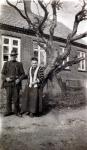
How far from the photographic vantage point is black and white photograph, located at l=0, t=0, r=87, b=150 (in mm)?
1387

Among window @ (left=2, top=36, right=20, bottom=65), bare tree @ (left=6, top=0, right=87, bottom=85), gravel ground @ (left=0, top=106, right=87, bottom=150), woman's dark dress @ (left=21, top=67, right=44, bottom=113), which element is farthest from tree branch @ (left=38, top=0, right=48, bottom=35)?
gravel ground @ (left=0, top=106, right=87, bottom=150)

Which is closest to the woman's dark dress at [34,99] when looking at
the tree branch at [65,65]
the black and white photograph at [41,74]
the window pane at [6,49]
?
the black and white photograph at [41,74]

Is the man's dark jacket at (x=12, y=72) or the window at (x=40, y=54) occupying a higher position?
the window at (x=40, y=54)

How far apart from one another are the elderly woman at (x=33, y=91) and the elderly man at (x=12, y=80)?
0.13 ft

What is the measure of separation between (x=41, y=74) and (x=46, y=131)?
0.31 metres

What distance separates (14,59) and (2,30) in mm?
163

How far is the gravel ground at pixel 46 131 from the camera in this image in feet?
4.48

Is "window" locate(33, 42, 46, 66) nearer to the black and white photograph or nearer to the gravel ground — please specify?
the black and white photograph

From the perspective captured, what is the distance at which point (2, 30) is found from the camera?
4.51 feet

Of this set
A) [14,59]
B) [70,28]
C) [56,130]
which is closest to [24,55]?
[14,59]

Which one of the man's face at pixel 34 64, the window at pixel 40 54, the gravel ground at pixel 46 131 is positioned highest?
the window at pixel 40 54

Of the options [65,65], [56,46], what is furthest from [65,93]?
[56,46]

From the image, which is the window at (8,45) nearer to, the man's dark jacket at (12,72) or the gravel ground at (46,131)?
the man's dark jacket at (12,72)

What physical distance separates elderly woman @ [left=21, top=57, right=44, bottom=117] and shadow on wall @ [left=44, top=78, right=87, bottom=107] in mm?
45
